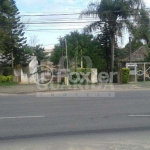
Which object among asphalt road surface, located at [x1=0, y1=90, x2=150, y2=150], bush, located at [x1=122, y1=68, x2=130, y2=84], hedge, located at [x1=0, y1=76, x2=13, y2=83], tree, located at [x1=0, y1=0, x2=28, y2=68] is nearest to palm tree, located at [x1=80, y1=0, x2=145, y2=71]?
bush, located at [x1=122, y1=68, x2=130, y2=84]

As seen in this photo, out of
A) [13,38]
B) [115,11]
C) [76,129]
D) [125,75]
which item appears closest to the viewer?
[76,129]

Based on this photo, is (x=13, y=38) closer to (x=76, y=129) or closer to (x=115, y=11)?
(x=115, y=11)

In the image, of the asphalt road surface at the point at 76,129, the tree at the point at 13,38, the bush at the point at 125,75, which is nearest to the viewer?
the asphalt road surface at the point at 76,129

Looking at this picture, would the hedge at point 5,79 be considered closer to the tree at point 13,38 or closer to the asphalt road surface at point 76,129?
the tree at point 13,38

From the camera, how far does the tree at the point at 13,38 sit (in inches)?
1180

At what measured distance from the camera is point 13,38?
104 feet

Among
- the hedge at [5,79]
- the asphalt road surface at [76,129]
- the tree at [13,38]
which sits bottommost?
the asphalt road surface at [76,129]

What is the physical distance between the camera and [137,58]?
34000 mm

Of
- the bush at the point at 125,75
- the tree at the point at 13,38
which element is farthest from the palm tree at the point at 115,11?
the tree at the point at 13,38

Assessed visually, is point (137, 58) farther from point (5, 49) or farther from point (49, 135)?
point (49, 135)

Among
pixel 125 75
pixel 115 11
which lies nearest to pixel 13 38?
pixel 115 11

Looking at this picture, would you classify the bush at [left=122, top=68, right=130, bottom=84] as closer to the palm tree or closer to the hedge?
the palm tree

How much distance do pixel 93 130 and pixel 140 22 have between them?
22.5m

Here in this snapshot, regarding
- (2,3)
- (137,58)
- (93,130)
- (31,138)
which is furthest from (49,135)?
(137,58)
